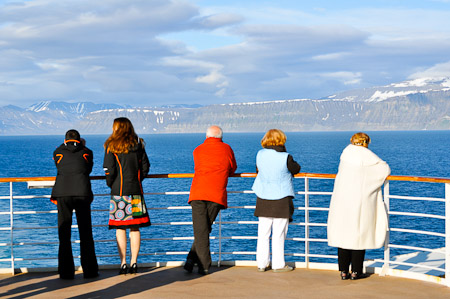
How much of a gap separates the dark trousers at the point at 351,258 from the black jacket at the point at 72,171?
264cm

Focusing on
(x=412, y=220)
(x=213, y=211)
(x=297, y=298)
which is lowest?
(x=412, y=220)

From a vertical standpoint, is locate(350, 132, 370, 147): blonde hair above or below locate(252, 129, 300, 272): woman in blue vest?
above

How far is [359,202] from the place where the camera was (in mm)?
5730

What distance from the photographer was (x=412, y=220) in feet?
122

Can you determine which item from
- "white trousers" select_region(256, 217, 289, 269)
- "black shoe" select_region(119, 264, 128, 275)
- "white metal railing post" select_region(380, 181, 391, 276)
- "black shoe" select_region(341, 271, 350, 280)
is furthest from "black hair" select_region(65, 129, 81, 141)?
"white metal railing post" select_region(380, 181, 391, 276)

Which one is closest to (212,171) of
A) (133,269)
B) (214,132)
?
(214,132)

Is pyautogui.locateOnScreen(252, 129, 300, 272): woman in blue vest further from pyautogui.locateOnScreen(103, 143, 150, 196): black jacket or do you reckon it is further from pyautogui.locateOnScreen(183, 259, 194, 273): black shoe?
pyautogui.locateOnScreen(103, 143, 150, 196): black jacket

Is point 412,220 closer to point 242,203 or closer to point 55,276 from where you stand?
point 242,203

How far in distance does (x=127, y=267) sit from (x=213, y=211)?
1.12m

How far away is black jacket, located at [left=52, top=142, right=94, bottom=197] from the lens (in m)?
5.89

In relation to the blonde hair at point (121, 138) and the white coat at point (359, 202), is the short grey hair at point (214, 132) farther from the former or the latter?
the white coat at point (359, 202)

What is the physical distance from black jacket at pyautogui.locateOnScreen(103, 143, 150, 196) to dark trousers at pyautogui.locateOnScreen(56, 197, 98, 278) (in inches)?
12.3

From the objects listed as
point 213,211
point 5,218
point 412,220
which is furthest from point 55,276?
point 412,220

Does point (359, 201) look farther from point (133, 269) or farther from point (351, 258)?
point (133, 269)
